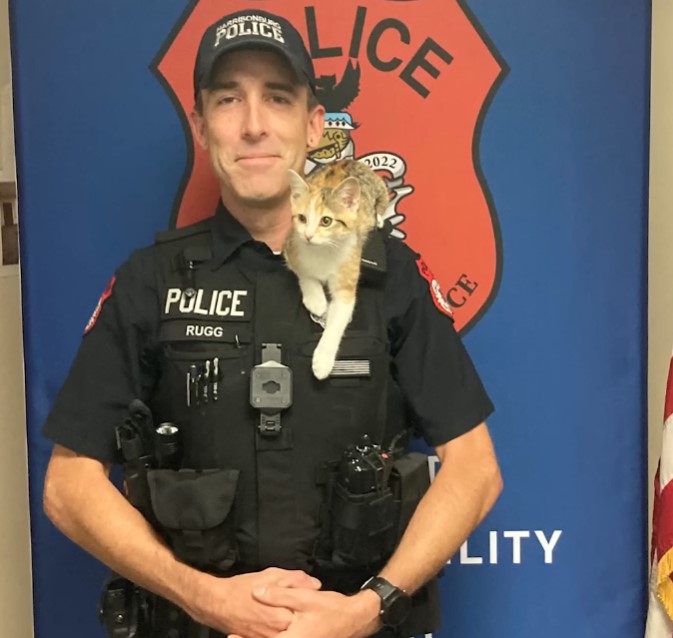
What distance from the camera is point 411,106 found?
1449 mm

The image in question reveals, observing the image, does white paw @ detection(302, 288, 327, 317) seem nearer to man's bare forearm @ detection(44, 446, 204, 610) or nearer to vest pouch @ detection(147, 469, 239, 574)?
vest pouch @ detection(147, 469, 239, 574)

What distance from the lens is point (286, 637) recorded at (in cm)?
107

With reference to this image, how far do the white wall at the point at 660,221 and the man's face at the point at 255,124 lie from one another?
27.7 inches

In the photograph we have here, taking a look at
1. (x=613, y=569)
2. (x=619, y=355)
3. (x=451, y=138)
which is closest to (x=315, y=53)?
(x=451, y=138)

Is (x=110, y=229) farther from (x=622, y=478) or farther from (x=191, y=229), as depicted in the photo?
(x=622, y=478)

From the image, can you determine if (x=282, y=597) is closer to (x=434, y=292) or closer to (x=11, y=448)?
(x=434, y=292)

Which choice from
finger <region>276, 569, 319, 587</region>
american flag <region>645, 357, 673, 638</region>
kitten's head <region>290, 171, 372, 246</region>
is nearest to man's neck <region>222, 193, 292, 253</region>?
kitten's head <region>290, 171, 372, 246</region>

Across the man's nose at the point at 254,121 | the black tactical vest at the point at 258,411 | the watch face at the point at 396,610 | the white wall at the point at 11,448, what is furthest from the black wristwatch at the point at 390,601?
the white wall at the point at 11,448

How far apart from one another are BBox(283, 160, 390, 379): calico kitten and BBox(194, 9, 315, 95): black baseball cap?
0.17m

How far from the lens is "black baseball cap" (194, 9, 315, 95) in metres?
1.19

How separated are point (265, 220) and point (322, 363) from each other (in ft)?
0.82

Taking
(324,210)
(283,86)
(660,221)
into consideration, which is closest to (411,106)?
(283,86)

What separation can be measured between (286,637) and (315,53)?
0.93 m

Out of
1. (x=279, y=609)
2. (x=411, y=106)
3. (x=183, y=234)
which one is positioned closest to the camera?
(x=279, y=609)
